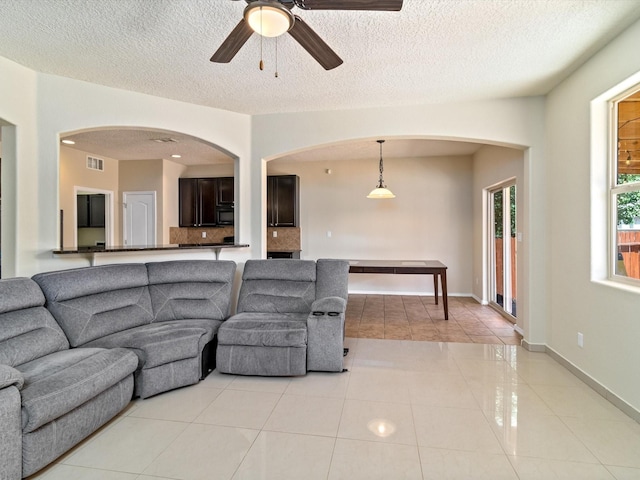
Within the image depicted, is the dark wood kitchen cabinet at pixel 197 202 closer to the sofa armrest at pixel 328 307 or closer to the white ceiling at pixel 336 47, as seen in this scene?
the white ceiling at pixel 336 47

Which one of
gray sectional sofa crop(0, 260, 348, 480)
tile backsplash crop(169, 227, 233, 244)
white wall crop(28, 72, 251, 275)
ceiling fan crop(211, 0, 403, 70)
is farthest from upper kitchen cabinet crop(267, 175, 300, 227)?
ceiling fan crop(211, 0, 403, 70)

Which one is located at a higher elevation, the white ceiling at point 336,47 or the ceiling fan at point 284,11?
the white ceiling at point 336,47

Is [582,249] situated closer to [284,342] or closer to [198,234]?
[284,342]

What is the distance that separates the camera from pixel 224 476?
1.62 meters

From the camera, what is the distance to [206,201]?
625 centimetres

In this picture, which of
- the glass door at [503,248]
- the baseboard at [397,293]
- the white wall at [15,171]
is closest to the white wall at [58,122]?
the white wall at [15,171]

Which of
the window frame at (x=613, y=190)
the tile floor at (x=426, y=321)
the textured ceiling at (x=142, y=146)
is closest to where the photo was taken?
the window frame at (x=613, y=190)

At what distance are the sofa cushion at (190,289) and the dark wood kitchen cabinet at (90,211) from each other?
4148 mm

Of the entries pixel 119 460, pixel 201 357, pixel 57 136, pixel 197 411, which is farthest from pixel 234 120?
pixel 119 460

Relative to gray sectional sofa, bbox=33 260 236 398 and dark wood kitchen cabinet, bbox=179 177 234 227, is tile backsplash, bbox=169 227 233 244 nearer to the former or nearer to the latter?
dark wood kitchen cabinet, bbox=179 177 234 227

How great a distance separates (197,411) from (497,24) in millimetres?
3263

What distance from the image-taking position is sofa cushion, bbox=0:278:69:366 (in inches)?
78.1

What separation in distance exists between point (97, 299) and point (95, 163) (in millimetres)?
4109

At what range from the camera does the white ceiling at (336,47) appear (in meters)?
2.00
